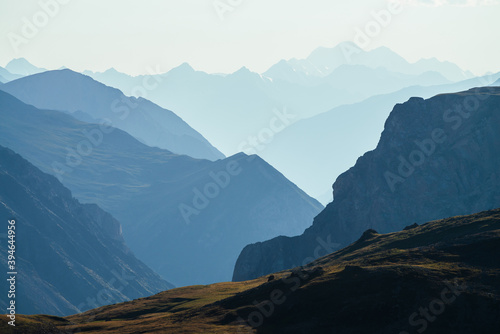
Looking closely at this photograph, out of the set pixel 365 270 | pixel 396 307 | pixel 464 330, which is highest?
pixel 365 270

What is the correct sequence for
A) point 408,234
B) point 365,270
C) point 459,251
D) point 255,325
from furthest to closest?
point 408,234 < point 459,251 < point 365,270 < point 255,325

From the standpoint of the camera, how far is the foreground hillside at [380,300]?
101m

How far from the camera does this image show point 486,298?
102750mm

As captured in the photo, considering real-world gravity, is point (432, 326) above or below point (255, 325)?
below

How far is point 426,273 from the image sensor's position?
114438mm

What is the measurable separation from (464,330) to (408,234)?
78474mm

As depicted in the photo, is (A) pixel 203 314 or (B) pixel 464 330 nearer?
(B) pixel 464 330

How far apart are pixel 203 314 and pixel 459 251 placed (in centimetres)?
5440

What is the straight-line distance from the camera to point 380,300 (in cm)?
10719

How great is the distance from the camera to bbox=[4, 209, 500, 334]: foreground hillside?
101 m

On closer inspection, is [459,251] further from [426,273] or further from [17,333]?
[17,333]

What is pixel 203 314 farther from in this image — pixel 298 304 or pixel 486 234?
pixel 486 234

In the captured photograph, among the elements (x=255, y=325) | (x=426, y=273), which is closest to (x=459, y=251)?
(x=426, y=273)

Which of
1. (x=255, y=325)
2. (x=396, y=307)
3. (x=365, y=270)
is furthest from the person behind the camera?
(x=365, y=270)
